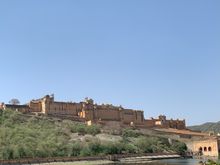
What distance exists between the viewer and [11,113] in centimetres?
9231

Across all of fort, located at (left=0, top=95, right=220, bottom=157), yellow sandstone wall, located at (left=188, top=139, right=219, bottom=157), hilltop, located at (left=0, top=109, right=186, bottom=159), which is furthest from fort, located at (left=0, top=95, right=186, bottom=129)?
yellow sandstone wall, located at (left=188, top=139, right=219, bottom=157)

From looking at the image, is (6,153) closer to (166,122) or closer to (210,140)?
(210,140)

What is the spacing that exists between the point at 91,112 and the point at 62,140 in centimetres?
2840

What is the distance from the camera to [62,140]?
78.4m

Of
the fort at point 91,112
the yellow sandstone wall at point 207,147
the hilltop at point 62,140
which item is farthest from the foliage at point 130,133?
the yellow sandstone wall at point 207,147

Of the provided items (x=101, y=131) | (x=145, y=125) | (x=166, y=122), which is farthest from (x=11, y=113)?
(x=166, y=122)

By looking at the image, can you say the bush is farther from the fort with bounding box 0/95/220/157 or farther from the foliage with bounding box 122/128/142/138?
the fort with bounding box 0/95/220/157

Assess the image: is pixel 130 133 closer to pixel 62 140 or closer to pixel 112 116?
pixel 112 116

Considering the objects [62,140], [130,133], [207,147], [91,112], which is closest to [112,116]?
[91,112]

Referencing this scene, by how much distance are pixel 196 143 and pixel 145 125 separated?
19369 mm

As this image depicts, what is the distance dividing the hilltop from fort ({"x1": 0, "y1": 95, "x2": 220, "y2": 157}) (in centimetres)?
351

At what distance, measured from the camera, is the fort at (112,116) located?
97.6m

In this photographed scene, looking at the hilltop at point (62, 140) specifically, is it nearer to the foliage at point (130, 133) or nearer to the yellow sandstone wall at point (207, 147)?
the foliage at point (130, 133)

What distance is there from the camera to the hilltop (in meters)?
70.3
